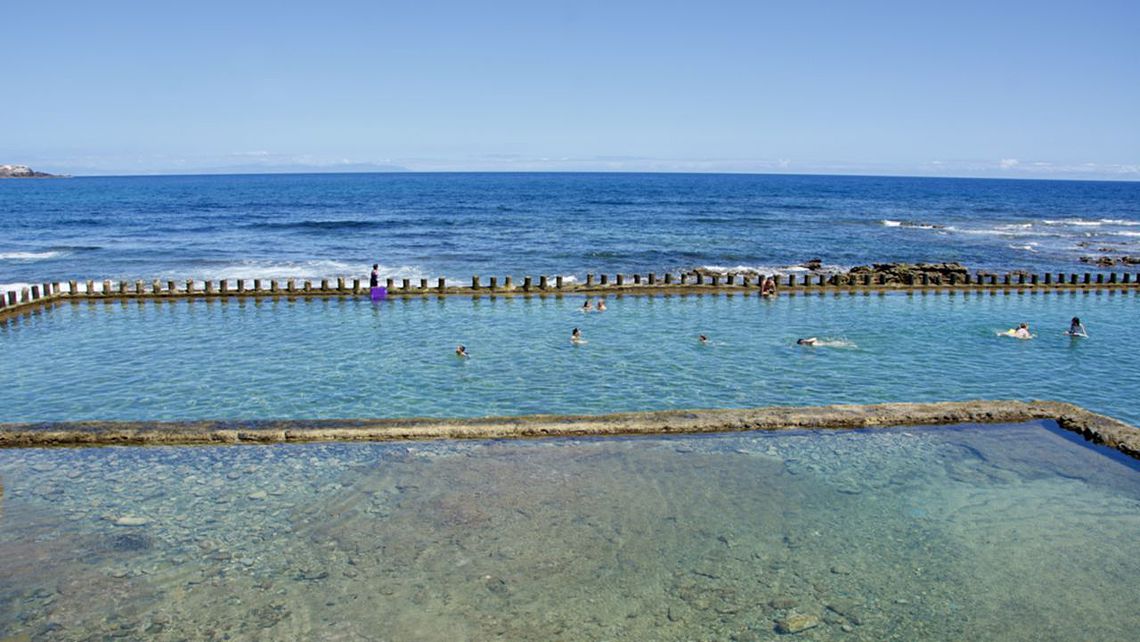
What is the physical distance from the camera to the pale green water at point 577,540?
35.4 feet

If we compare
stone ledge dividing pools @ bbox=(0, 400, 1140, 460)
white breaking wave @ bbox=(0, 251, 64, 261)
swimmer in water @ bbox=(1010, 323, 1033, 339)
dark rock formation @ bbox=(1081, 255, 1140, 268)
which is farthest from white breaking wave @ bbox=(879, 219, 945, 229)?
white breaking wave @ bbox=(0, 251, 64, 261)

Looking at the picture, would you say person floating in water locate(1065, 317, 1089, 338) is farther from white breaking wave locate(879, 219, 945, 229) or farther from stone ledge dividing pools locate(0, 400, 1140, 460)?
white breaking wave locate(879, 219, 945, 229)

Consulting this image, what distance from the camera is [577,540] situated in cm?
1283

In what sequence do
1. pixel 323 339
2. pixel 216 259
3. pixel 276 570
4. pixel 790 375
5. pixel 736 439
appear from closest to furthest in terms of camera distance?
1. pixel 276 570
2. pixel 736 439
3. pixel 790 375
4. pixel 323 339
5. pixel 216 259

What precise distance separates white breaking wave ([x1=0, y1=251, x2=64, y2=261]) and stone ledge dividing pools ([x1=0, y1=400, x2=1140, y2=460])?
46290mm

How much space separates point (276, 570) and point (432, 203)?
117229mm

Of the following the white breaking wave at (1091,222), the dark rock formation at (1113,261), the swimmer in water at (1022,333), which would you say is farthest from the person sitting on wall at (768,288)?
the white breaking wave at (1091,222)

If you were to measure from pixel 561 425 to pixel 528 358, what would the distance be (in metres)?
7.20

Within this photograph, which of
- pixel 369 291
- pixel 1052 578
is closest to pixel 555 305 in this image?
pixel 369 291

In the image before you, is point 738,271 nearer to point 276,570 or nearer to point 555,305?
point 555,305

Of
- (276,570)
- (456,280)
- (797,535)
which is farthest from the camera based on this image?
(456,280)

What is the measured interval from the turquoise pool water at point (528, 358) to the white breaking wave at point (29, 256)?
2836cm

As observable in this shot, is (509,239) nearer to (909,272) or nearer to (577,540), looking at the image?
(909,272)

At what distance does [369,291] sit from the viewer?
36531 mm
